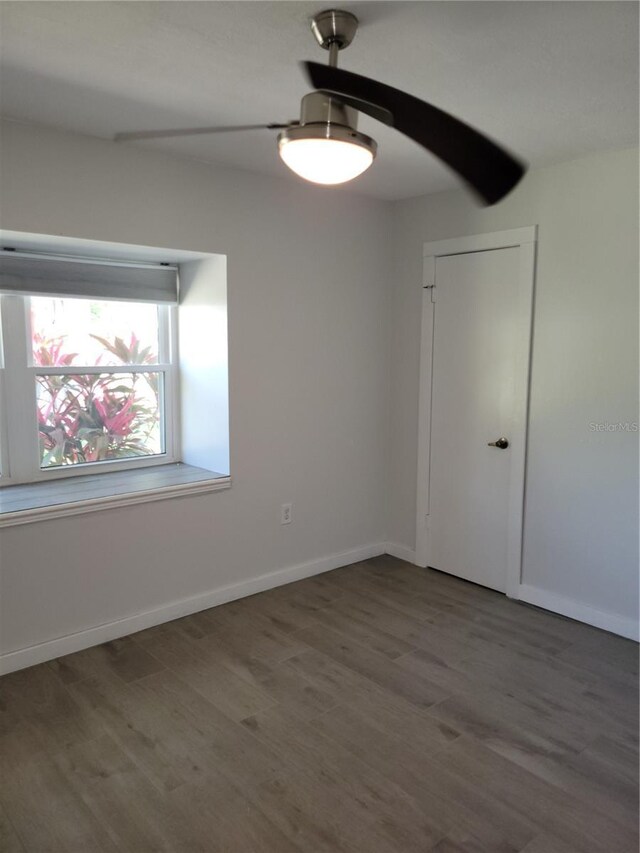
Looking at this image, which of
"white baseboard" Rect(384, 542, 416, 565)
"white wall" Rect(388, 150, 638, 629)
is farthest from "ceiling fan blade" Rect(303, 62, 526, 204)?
"white baseboard" Rect(384, 542, 416, 565)

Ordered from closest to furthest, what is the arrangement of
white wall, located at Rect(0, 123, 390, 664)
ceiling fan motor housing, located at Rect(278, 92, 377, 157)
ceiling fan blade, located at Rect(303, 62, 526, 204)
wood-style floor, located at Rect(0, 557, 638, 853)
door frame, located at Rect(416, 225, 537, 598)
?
ceiling fan blade, located at Rect(303, 62, 526, 204), ceiling fan motor housing, located at Rect(278, 92, 377, 157), wood-style floor, located at Rect(0, 557, 638, 853), white wall, located at Rect(0, 123, 390, 664), door frame, located at Rect(416, 225, 537, 598)

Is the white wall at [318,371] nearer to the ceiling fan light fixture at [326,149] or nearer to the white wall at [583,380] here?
the white wall at [583,380]

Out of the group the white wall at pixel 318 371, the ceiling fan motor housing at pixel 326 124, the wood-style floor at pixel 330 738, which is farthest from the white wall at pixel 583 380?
the ceiling fan motor housing at pixel 326 124

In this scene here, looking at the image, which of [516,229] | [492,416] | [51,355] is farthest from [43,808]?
[516,229]

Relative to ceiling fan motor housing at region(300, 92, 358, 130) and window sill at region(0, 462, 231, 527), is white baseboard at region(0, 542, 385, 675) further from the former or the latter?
ceiling fan motor housing at region(300, 92, 358, 130)

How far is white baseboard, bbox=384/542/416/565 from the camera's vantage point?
4.10 m

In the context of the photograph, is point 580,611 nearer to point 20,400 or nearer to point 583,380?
point 583,380

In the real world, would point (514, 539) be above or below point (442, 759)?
above

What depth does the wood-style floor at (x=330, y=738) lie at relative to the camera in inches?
73.8

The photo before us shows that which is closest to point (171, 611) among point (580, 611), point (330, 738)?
point (330, 738)

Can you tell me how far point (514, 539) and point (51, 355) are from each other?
2751 mm

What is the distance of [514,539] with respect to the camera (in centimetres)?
347

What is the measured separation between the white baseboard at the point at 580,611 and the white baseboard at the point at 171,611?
1.14m

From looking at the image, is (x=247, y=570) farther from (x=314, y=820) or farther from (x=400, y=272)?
(x=400, y=272)
